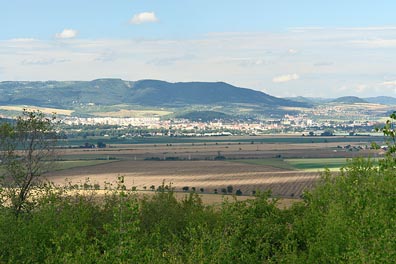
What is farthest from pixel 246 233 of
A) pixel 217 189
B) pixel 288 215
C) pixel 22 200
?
pixel 217 189

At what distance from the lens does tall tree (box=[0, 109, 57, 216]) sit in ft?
236

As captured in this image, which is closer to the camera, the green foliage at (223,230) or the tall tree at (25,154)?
the green foliage at (223,230)

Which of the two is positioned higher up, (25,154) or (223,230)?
(25,154)

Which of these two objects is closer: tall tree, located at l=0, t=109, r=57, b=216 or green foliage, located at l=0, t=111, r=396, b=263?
green foliage, located at l=0, t=111, r=396, b=263

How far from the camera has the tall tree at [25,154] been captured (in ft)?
236

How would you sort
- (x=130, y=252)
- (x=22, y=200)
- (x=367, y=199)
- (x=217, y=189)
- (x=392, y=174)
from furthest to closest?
(x=217, y=189), (x=22, y=200), (x=367, y=199), (x=392, y=174), (x=130, y=252)

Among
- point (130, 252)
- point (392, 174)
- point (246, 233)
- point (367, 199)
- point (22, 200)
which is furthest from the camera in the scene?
point (22, 200)

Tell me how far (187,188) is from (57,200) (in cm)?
11951

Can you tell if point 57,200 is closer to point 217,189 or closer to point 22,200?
point 22,200

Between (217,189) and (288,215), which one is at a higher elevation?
(288,215)

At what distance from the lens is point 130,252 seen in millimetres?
35594

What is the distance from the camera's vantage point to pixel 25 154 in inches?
2955

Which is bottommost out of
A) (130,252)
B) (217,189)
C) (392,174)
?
(217,189)

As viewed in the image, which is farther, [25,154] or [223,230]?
[25,154]
